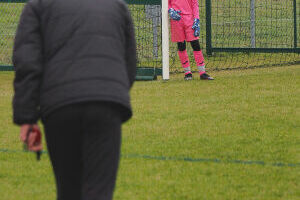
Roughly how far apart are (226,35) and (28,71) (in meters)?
15.9

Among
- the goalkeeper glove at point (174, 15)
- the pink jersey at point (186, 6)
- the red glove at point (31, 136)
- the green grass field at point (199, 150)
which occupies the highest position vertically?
the pink jersey at point (186, 6)

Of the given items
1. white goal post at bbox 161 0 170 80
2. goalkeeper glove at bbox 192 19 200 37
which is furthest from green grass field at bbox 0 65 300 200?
goalkeeper glove at bbox 192 19 200 37

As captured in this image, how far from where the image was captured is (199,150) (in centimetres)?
663

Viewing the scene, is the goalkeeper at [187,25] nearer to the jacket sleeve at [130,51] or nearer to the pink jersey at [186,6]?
the pink jersey at [186,6]

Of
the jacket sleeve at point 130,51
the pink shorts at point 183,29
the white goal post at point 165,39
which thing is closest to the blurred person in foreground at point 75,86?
the jacket sleeve at point 130,51

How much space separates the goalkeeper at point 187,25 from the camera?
38.8 feet

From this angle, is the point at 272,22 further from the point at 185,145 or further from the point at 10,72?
the point at 185,145

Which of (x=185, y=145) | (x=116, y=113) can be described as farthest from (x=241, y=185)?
(x=116, y=113)

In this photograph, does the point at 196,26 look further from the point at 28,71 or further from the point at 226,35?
the point at 28,71

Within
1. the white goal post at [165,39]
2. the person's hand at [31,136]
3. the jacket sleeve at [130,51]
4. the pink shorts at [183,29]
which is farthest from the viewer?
the white goal post at [165,39]

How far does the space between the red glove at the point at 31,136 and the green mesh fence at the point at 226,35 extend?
9147 mm

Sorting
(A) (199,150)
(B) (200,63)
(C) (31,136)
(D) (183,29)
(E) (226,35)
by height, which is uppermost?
(D) (183,29)

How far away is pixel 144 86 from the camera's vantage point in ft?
36.9

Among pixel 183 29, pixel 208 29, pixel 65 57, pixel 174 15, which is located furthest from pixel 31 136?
pixel 208 29
